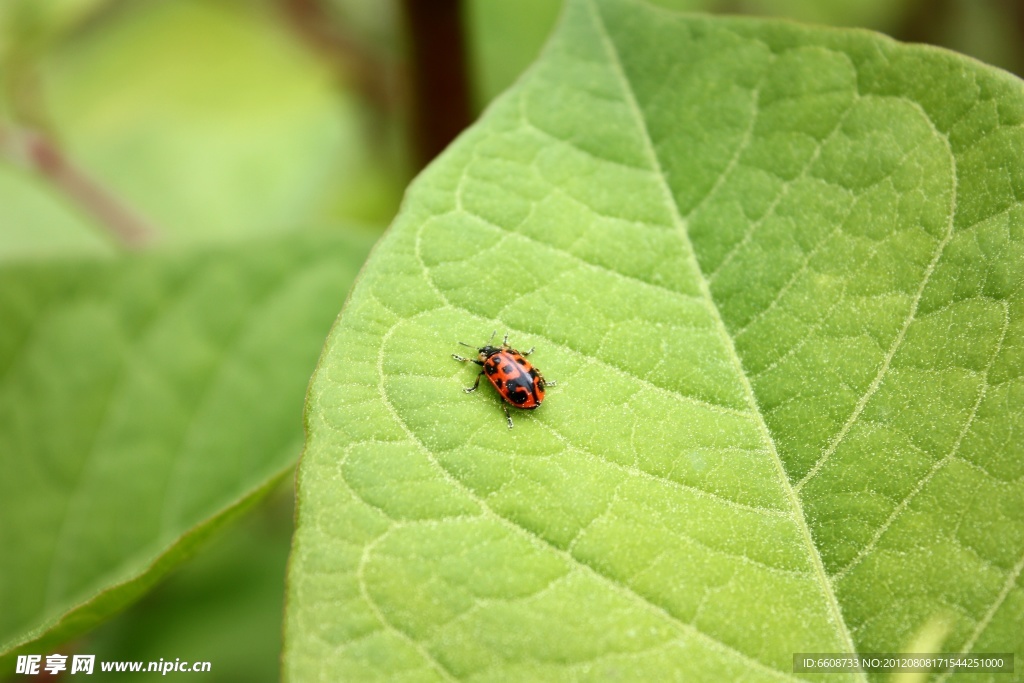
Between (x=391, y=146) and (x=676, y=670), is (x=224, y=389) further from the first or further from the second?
(x=391, y=146)

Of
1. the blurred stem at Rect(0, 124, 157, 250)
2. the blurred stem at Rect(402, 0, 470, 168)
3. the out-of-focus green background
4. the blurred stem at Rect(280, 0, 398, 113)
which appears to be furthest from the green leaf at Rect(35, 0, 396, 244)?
the blurred stem at Rect(402, 0, 470, 168)

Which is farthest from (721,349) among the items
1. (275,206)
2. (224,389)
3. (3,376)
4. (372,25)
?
(372,25)

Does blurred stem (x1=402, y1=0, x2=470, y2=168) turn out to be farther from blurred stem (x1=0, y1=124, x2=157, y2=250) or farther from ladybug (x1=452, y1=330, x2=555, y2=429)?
ladybug (x1=452, y1=330, x2=555, y2=429)

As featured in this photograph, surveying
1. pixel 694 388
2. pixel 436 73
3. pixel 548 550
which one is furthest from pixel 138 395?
pixel 694 388

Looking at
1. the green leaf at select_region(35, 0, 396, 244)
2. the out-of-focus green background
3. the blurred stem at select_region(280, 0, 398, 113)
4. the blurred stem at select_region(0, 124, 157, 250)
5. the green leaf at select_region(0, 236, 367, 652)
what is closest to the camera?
the green leaf at select_region(0, 236, 367, 652)

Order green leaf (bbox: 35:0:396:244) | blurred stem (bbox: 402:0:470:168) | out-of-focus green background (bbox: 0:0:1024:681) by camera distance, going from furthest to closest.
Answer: green leaf (bbox: 35:0:396:244), out-of-focus green background (bbox: 0:0:1024:681), blurred stem (bbox: 402:0:470:168)

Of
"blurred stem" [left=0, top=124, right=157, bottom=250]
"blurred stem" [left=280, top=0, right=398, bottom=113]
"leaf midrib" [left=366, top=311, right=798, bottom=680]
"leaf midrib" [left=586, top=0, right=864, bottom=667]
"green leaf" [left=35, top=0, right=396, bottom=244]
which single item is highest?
"leaf midrib" [left=586, top=0, right=864, bottom=667]
